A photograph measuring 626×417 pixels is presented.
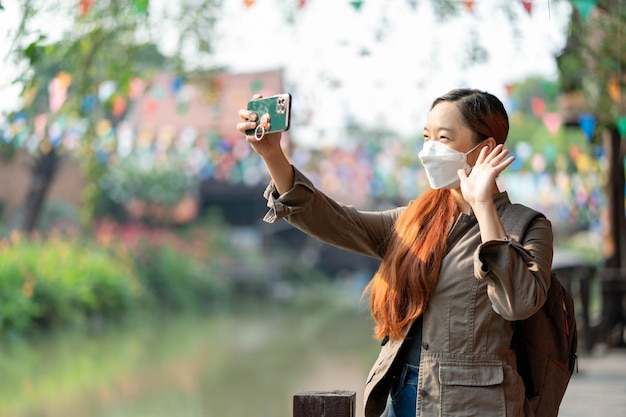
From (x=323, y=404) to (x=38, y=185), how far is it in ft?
58.8

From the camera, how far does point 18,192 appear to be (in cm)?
2317

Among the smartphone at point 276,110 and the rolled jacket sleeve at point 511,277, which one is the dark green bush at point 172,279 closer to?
the smartphone at point 276,110

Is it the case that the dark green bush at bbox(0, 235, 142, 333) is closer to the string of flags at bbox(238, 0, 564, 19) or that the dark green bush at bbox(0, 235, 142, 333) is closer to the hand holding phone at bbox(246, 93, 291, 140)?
the string of flags at bbox(238, 0, 564, 19)

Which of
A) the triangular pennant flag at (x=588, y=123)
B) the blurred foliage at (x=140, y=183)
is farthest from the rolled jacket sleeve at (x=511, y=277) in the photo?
the blurred foliage at (x=140, y=183)

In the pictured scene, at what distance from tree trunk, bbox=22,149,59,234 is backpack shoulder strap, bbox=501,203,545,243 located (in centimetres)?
1793

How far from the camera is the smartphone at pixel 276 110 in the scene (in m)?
2.23

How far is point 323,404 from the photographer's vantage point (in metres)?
2.34

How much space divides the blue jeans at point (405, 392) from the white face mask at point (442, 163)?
447 millimetres

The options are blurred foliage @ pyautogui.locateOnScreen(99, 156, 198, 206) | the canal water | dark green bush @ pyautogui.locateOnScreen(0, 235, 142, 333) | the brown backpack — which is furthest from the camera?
blurred foliage @ pyautogui.locateOnScreen(99, 156, 198, 206)

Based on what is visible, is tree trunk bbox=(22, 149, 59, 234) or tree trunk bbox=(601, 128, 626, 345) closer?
tree trunk bbox=(601, 128, 626, 345)

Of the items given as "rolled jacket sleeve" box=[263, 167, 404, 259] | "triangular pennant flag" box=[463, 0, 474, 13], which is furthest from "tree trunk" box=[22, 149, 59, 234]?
"rolled jacket sleeve" box=[263, 167, 404, 259]

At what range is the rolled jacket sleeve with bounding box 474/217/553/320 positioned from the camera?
2025 millimetres

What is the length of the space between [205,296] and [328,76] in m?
13.1

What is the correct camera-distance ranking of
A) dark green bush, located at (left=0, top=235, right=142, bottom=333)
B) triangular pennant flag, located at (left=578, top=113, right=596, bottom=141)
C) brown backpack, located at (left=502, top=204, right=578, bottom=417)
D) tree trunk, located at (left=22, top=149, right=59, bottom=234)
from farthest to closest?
tree trunk, located at (left=22, top=149, right=59, bottom=234)
dark green bush, located at (left=0, top=235, right=142, bottom=333)
triangular pennant flag, located at (left=578, top=113, right=596, bottom=141)
brown backpack, located at (left=502, top=204, right=578, bottom=417)
